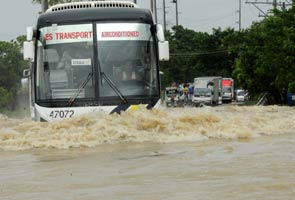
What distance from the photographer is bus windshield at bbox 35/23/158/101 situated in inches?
517

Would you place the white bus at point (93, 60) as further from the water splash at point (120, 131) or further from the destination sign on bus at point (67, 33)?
the water splash at point (120, 131)

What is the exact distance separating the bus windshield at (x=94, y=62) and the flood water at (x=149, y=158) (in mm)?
587

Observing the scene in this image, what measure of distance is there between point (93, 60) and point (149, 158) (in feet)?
12.0

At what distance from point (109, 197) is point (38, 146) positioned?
5.31 metres

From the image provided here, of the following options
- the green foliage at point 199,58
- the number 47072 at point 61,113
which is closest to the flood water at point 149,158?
the number 47072 at point 61,113

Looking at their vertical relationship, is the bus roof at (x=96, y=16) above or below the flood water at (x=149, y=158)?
above

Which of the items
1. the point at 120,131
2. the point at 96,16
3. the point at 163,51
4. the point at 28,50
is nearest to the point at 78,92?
the point at 120,131

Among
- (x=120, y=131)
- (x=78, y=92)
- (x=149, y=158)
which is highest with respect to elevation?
(x=78, y=92)

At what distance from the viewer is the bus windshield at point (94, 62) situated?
13141mm

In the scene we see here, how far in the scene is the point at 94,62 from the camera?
13.1 metres

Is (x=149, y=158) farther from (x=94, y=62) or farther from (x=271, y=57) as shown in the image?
(x=271, y=57)

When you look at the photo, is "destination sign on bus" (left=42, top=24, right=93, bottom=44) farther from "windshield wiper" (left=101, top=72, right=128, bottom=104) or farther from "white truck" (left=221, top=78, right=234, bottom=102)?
"white truck" (left=221, top=78, right=234, bottom=102)

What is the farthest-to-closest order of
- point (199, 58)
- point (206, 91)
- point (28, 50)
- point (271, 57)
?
point (199, 58) → point (206, 91) → point (271, 57) → point (28, 50)

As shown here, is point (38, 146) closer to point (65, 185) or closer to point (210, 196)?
point (65, 185)
